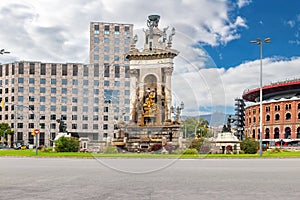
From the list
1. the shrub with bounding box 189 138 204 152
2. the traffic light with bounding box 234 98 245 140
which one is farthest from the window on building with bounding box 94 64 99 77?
the traffic light with bounding box 234 98 245 140

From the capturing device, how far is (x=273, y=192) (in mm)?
13773

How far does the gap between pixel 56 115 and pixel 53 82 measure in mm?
9026

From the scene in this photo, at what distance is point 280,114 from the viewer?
12294cm

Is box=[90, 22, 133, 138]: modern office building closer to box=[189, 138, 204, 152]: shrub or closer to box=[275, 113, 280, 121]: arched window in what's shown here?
box=[189, 138, 204, 152]: shrub

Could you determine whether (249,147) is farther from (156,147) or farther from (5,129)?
(5,129)

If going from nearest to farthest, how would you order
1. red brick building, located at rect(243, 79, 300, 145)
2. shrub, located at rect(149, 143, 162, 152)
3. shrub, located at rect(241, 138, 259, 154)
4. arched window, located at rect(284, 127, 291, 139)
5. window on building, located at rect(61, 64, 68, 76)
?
shrub, located at rect(149, 143, 162, 152), shrub, located at rect(241, 138, 259, 154), window on building, located at rect(61, 64, 68, 76), red brick building, located at rect(243, 79, 300, 145), arched window, located at rect(284, 127, 291, 139)

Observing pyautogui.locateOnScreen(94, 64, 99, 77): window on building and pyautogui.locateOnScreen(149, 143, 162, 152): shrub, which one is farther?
pyautogui.locateOnScreen(149, 143, 162, 152): shrub

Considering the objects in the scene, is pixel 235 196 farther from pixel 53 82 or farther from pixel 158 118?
pixel 53 82

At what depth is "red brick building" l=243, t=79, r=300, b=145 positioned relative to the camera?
11919cm

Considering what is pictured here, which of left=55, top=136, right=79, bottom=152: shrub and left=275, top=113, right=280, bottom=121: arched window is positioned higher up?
left=275, top=113, right=280, bottom=121: arched window

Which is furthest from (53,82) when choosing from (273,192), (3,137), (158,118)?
(273,192)

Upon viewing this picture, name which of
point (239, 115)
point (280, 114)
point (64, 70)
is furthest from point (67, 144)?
point (239, 115)

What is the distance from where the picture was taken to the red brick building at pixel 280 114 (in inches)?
4692

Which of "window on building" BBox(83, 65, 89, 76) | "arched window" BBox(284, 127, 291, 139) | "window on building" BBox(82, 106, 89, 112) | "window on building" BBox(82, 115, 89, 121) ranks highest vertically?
"window on building" BBox(83, 65, 89, 76)
